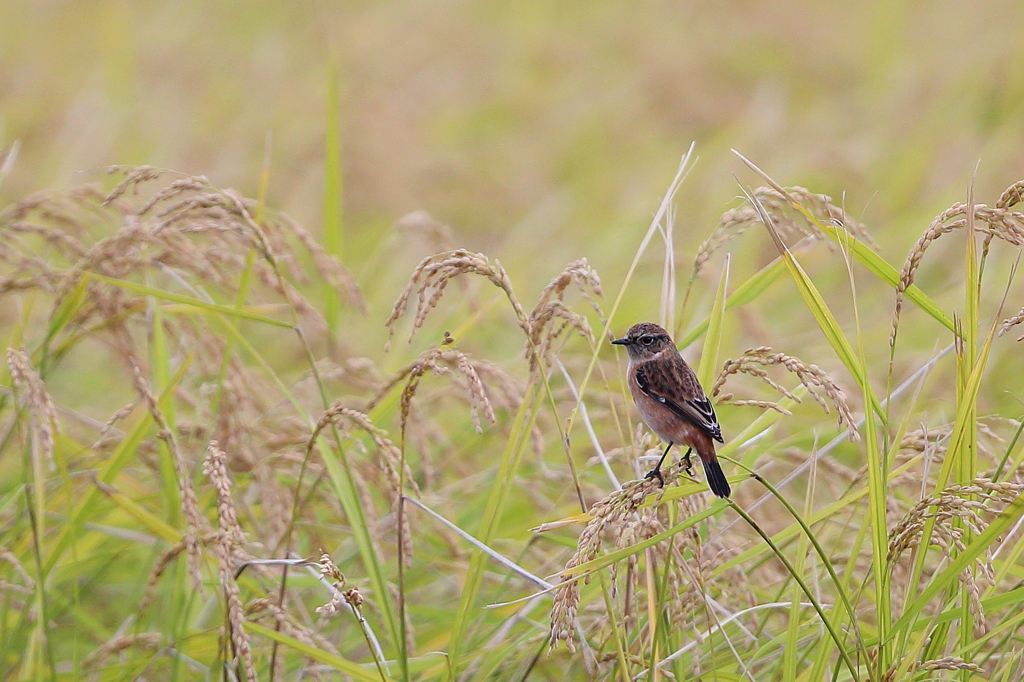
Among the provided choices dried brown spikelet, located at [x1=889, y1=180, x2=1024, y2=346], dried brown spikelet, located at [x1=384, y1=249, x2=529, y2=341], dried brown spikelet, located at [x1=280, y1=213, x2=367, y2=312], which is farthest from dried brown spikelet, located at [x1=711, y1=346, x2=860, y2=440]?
dried brown spikelet, located at [x1=280, y1=213, x2=367, y2=312]

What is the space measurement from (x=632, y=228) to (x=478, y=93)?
15.6ft

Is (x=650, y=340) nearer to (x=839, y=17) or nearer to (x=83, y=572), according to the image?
(x=83, y=572)

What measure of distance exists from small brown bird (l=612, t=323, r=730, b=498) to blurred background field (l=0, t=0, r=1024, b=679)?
0.46 meters

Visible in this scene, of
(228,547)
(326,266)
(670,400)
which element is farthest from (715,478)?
(326,266)

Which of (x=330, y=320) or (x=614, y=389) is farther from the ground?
(x=330, y=320)

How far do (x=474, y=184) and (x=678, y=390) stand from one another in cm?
773

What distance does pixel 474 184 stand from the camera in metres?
10.4

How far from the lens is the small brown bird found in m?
2.75

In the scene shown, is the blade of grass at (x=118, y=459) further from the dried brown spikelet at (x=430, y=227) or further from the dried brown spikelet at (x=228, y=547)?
the dried brown spikelet at (x=430, y=227)

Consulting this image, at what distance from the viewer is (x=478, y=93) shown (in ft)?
39.3

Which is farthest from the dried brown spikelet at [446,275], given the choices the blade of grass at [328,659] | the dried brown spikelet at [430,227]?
the dried brown spikelet at [430,227]

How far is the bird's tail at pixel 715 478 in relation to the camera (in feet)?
7.91

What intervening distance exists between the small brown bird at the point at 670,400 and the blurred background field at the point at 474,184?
46 centimetres

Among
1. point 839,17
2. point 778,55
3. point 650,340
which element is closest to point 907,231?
point 650,340
